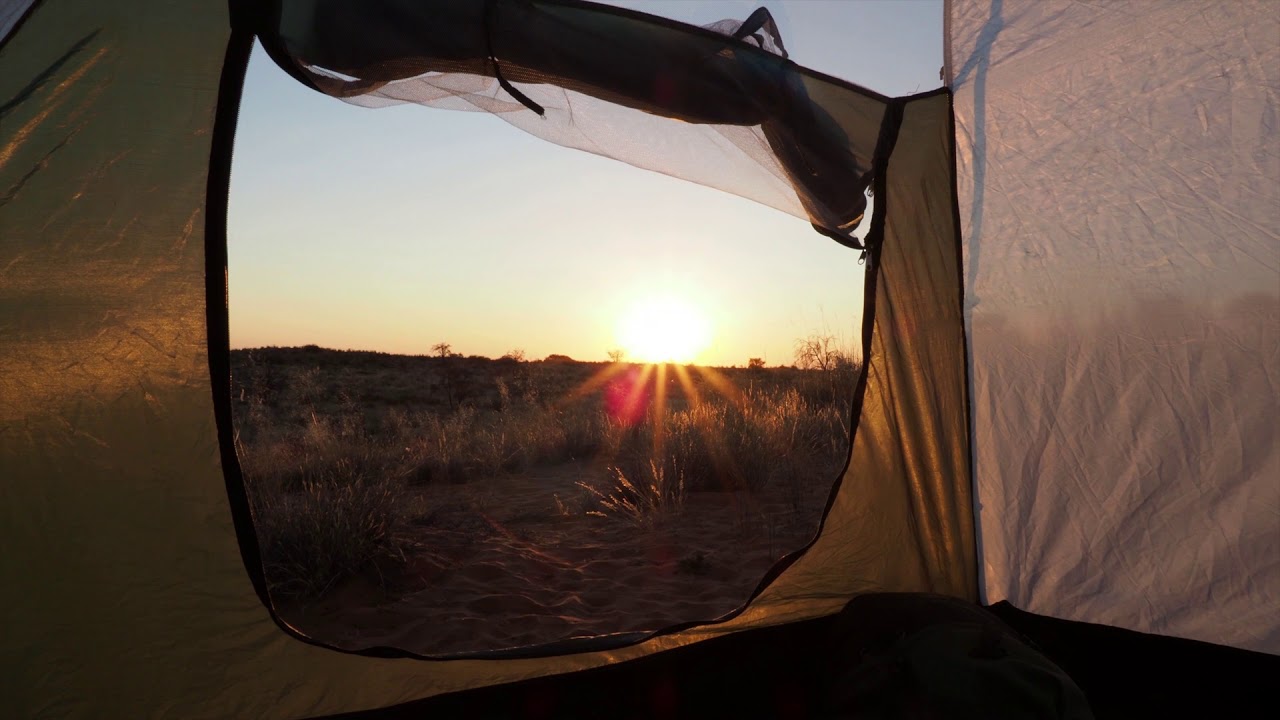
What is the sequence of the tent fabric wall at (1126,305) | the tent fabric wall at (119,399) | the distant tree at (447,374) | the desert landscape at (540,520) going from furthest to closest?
the distant tree at (447,374)
the desert landscape at (540,520)
the tent fabric wall at (1126,305)
the tent fabric wall at (119,399)

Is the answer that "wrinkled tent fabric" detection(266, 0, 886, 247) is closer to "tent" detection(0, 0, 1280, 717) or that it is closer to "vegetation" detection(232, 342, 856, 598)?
"tent" detection(0, 0, 1280, 717)

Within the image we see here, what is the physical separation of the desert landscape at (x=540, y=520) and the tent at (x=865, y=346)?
86 cm

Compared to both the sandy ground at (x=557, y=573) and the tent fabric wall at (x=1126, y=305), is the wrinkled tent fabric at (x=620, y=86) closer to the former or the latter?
the tent fabric wall at (x=1126, y=305)

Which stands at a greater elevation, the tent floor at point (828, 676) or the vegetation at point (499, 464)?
the vegetation at point (499, 464)

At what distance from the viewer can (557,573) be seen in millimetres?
3891

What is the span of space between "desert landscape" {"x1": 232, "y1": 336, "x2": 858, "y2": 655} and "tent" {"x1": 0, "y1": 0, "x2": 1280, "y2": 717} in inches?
33.9

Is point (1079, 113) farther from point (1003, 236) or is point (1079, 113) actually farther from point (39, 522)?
point (39, 522)

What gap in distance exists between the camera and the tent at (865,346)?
1823mm

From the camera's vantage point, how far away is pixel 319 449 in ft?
23.2

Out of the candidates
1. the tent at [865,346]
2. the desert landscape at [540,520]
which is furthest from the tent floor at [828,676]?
the desert landscape at [540,520]

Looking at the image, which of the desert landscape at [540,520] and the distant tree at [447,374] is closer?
the desert landscape at [540,520]

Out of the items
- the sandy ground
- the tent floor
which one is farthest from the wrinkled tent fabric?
the sandy ground

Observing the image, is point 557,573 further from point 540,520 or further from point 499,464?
point 499,464

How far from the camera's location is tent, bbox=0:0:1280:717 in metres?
1.82
